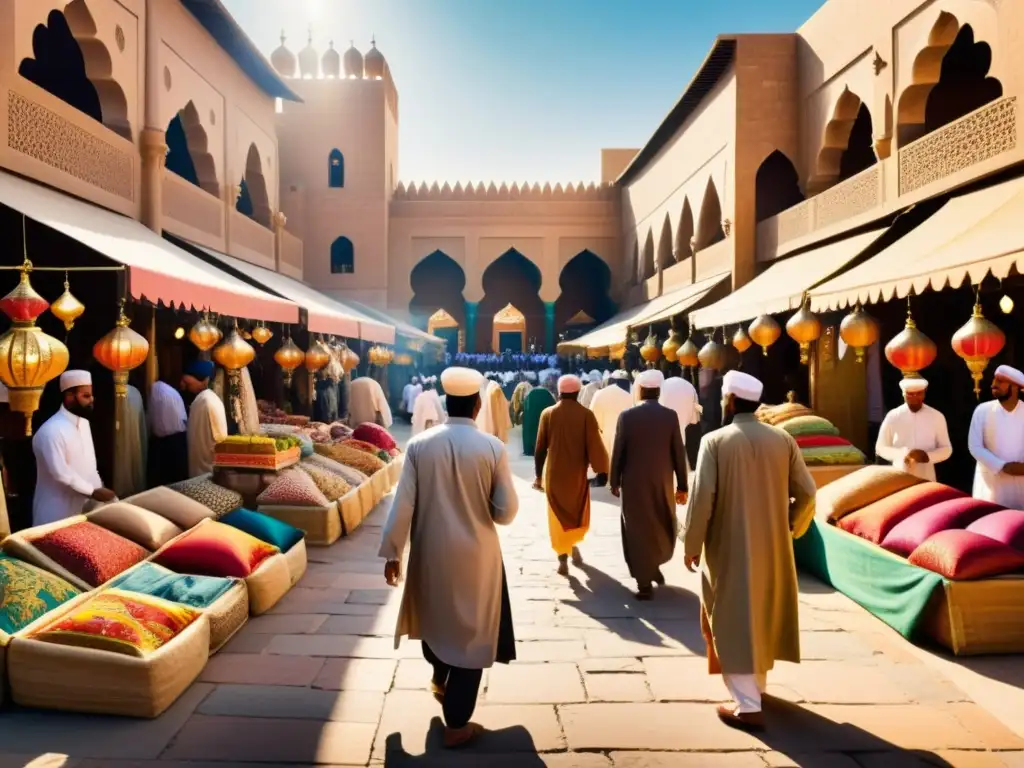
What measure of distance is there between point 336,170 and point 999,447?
61.9ft

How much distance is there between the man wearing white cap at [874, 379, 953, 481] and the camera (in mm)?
Answer: 5574

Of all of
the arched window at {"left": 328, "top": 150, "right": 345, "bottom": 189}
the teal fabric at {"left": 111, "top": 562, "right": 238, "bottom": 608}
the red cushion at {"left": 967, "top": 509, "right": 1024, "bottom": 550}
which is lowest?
the teal fabric at {"left": 111, "top": 562, "right": 238, "bottom": 608}

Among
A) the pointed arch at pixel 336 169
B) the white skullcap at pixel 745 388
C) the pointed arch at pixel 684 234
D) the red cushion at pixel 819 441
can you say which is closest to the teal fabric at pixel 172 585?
the white skullcap at pixel 745 388

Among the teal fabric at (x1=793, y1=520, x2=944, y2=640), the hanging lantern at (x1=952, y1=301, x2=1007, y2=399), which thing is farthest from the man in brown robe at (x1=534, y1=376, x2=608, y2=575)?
the hanging lantern at (x1=952, y1=301, x2=1007, y2=399)

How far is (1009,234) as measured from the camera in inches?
212

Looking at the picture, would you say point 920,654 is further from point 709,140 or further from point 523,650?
point 709,140

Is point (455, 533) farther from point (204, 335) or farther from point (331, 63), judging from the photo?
point (331, 63)

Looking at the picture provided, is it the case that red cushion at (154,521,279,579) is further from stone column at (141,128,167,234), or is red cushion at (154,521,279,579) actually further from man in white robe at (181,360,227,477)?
stone column at (141,128,167,234)

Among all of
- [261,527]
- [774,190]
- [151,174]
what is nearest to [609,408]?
[261,527]

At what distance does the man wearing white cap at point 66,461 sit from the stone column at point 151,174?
5137 mm

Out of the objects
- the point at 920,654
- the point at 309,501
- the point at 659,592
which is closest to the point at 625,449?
the point at 659,592

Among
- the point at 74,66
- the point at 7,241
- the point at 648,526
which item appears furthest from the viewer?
the point at 74,66

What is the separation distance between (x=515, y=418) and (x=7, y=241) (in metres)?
12.2

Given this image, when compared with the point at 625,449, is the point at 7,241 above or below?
above
